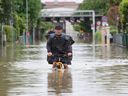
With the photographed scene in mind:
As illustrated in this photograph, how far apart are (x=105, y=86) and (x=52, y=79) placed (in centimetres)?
254

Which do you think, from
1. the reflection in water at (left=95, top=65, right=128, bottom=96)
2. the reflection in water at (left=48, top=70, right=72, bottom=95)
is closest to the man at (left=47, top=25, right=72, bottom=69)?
the reflection in water at (left=48, top=70, right=72, bottom=95)

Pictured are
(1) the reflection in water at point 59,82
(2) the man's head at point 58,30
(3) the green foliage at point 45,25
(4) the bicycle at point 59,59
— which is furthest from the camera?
(3) the green foliage at point 45,25

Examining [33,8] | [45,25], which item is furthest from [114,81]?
[45,25]

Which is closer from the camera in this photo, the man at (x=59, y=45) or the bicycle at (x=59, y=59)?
the man at (x=59, y=45)

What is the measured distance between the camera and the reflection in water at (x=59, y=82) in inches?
517

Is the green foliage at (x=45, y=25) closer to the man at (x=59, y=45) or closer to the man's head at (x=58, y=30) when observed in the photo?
the man at (x=59, y=45)

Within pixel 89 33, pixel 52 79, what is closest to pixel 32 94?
pixel 52 79

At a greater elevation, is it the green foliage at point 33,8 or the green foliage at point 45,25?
the green foliage at point 33,8

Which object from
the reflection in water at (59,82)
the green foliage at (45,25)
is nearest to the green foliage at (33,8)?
the green foliage at (45,25)

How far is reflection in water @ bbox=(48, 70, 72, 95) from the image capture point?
13.1 metres

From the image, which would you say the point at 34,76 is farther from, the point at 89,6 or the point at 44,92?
the point at 89,6

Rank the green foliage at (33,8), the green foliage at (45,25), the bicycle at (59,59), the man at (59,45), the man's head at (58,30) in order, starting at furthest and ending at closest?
the green foliage at (45,25) < the green foliage at (33,8) < the bicycle at (59,59) < the man at (59,45) < the man's head at (58,30)

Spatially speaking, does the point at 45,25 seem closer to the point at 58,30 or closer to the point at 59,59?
the point at 59,59

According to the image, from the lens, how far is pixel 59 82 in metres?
15.3
